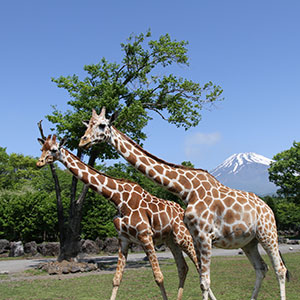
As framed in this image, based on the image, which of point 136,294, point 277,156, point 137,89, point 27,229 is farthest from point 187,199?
point 277,156

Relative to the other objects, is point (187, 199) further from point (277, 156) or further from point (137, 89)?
point (277, 156)

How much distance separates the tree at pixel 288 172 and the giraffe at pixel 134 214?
1139 inches

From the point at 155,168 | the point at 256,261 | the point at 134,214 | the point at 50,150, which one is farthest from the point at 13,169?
the point at 256,261

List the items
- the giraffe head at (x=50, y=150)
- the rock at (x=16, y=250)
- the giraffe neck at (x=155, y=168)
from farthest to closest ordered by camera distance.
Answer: the rock at (x=16, y=250) → the giraffe head at (x=50, y=150) → the giraffe neck at (x=155, y=168)

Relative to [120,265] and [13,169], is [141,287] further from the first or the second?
[13,169]

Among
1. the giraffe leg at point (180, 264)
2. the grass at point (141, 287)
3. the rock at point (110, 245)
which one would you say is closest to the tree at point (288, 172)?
the rock at point (110, 245)

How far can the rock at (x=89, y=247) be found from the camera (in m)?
22.8

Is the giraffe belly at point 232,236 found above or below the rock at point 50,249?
above

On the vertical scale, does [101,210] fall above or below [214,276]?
above

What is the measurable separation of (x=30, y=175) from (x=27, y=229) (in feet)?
66.6

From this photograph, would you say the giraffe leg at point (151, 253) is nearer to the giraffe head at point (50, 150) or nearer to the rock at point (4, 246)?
the giraffe head at point (50, 150)

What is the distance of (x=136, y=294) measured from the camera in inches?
380

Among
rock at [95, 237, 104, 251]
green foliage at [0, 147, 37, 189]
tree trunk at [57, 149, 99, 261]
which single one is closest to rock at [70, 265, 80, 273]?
tree trunk at [57, 149, 99, 261]

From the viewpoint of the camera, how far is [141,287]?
1073 centimetres
